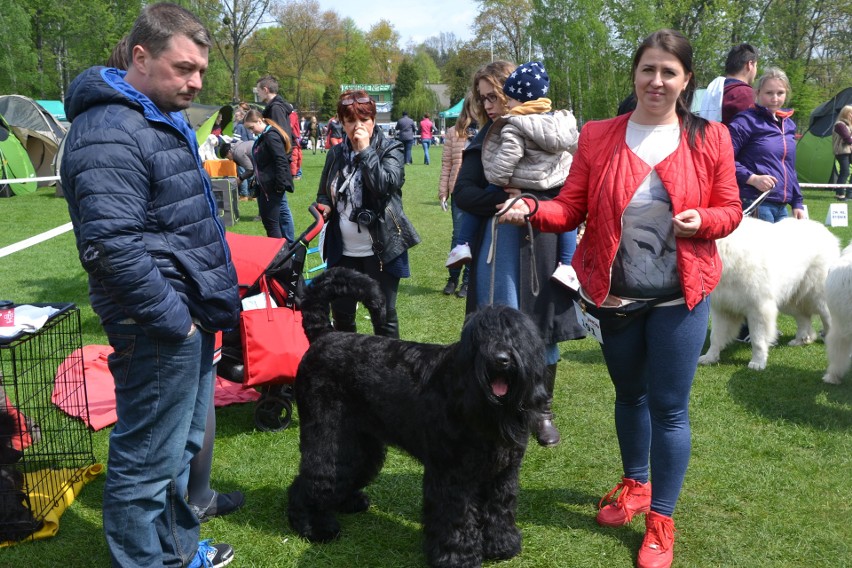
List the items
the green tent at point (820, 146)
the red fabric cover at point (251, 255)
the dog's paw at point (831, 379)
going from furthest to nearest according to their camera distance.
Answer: the green tent at point (820, 146) < the dog's paw at point (831, 379) < the red fabric cover at point (251, 255)

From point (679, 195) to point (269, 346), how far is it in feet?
7.56

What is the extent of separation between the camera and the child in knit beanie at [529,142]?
3.24 meters

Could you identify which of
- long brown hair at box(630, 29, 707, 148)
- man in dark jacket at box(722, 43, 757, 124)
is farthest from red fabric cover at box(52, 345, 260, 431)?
man in dark jacket at box(722, 43, 757, 124)

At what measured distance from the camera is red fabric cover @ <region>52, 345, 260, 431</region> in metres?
4.07

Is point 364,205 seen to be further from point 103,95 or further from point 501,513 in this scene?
point 103,95

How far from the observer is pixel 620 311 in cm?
260

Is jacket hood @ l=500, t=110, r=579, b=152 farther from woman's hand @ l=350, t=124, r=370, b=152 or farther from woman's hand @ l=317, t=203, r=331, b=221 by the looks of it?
woman's hand @ l=317, t=203, r=331, b=221

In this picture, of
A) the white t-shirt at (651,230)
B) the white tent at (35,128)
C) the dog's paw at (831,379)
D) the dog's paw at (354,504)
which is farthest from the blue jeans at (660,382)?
the white tent at (35,128)

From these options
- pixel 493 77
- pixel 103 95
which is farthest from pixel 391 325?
A: pixel 103 95

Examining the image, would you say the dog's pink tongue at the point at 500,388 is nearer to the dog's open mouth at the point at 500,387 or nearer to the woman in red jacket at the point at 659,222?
the dog's open mouth at the point at 500,387

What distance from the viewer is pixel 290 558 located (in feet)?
9.52

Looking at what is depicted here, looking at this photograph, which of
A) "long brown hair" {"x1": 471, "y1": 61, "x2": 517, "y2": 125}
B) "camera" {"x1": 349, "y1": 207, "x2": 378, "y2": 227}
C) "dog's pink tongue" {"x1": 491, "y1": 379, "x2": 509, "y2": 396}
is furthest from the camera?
"camera" {"x1": 349, "y1": 207, "x2": 378, "y2": 227}

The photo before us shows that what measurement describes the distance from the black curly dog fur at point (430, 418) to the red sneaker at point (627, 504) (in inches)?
19.9

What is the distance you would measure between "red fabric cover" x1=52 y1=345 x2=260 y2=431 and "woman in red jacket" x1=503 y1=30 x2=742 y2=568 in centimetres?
249
